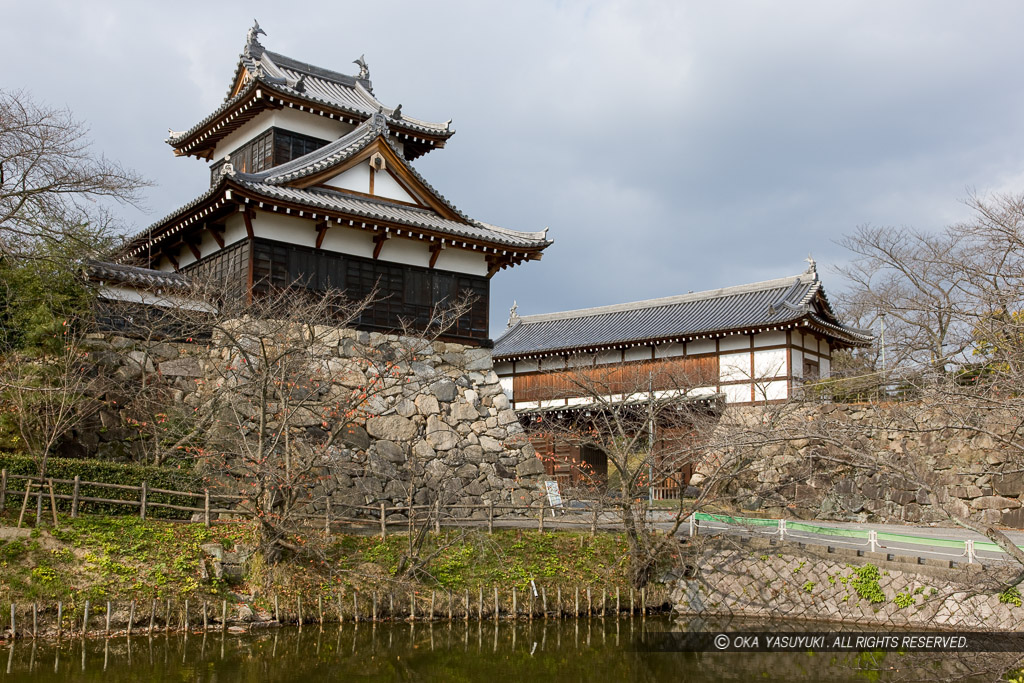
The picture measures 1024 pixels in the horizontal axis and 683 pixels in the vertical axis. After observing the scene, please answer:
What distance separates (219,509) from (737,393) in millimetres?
15551

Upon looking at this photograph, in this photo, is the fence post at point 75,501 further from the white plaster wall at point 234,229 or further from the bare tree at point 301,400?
the white plaster wall at point 234,229

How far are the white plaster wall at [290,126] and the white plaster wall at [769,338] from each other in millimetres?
13236

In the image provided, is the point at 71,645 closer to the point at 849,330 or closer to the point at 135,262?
the point at 135,262

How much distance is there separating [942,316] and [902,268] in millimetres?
1649

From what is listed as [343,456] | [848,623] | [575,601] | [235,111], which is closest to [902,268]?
[848,623]

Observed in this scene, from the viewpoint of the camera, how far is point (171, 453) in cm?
1473

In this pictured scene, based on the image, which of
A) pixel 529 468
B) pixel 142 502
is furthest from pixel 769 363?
pixel 142 502

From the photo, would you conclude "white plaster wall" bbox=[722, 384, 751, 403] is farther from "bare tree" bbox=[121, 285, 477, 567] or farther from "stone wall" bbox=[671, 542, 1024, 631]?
"bare tree" bbox=[121, 285, 477, 567]

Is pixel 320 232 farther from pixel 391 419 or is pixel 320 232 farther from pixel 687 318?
pixel 687 318

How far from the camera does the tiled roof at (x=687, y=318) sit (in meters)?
23.6

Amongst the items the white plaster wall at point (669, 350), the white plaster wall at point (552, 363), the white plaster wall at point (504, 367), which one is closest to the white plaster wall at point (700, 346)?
the white plaster wall at point (669, 350)

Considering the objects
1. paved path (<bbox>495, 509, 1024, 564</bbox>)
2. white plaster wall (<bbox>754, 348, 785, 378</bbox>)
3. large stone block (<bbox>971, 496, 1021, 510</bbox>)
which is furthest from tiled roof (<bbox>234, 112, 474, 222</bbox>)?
large stone block (<bbox>971, 496, 1021, 510</bbox>)

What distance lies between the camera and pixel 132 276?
1595cm

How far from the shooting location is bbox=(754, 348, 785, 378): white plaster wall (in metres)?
23.2
